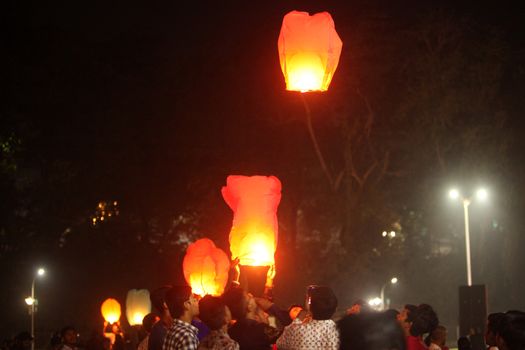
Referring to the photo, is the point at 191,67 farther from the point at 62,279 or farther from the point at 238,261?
the point at 238,261

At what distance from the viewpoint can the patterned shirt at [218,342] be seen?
6.88 m

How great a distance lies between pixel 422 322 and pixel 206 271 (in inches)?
329

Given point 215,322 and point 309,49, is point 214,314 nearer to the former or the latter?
point 215,322

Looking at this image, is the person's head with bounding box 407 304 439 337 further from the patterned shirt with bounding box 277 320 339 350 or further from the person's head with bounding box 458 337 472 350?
the patterned shirt with bounding box 277 320 339 350

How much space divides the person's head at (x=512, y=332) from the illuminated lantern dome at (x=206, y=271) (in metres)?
Result: 11.1

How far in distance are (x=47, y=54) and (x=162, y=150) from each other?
18.3 ft

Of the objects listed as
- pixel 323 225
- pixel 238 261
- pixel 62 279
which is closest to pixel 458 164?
pixel 323 225

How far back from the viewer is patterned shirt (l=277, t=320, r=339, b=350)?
22.9 feet

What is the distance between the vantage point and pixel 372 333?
408 cm

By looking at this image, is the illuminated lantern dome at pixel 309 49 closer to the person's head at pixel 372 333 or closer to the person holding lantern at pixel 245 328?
the person holding lantern at pixel 245 328

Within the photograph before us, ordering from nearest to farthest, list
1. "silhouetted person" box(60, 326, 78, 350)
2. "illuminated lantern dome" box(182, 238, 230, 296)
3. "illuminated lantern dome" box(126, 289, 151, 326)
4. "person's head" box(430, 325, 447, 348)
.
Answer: "person's head" box(430, 325, 447, 348), "silhouetted person" box(60, 326, 78, 350), "illuminated lantern dome" box(182, 238, 230, 296), "illuminated lantern dome" box(126, 289, 151, 326)

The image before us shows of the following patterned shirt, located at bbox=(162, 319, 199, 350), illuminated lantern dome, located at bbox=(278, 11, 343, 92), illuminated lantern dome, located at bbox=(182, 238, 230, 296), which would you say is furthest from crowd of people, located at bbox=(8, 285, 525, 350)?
illuminated lantern dome, located at bbox=(182, 238, 230, 296)

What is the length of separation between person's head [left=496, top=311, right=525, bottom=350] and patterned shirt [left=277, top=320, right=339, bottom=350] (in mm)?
1677

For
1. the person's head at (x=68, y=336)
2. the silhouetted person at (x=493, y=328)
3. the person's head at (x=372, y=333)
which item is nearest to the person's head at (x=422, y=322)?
the silhouetted person at (x=493, y=328)
